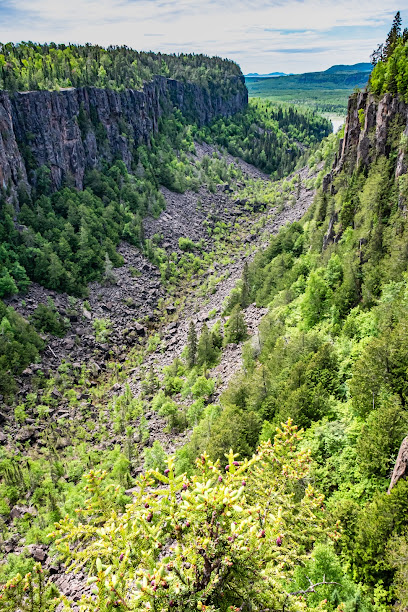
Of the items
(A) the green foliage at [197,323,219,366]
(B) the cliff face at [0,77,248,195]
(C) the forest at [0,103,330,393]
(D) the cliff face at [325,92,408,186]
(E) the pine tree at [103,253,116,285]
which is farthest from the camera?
(E) the pine tree at [103,253,116,285]

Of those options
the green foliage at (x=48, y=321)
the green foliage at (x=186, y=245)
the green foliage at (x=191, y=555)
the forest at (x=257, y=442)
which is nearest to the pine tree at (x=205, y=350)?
the forest at (x=257, y=442)

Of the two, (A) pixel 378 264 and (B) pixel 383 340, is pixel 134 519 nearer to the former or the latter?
(B) pixel 383 340

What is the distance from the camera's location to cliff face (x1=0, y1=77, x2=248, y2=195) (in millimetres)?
76312

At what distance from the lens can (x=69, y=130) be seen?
89.7 m

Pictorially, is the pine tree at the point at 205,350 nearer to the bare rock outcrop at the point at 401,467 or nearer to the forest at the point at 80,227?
the forest at the point at 80,227

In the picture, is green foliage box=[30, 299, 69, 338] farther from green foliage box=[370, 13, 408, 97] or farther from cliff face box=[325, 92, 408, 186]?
green foliage box=[370, 13, 408, 97]

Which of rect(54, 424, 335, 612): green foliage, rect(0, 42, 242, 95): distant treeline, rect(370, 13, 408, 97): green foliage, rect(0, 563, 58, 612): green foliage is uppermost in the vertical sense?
rect(0, 42, 242, 95): distant treeline

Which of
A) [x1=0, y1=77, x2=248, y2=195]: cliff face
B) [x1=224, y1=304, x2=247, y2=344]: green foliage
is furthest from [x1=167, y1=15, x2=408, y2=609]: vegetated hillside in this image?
[x1=0, y1=77, x2=248, y2=195]: cliff face

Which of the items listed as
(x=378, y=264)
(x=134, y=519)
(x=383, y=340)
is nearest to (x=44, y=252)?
(x=378, y=264)

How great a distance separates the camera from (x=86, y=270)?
80.6 m

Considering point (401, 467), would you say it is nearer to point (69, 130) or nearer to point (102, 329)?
point (102, 329)

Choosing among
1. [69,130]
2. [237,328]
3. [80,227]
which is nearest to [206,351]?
[237,328]

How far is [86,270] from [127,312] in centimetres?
1252

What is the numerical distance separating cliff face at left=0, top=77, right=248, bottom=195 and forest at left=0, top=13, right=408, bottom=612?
6709 mm
